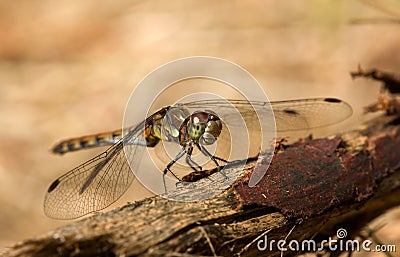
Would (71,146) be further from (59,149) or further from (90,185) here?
(90,185)

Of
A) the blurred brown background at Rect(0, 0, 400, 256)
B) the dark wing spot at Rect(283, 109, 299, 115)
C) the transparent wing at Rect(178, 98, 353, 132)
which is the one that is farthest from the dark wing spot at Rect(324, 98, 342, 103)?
the blurred brown background at Rect(0, 0, 400, 256)

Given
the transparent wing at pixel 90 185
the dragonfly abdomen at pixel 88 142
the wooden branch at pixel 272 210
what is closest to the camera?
the wooden branch at pixel 272 210

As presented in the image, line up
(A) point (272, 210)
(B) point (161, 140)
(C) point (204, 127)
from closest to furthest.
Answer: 1. (A) point (272, 210)
2. (C) point (204, 127)
3. (B) point (161, 140)

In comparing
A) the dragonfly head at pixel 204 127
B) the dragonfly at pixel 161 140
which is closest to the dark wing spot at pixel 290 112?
the dragonfly at pixel 161 140

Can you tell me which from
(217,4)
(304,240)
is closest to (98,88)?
(217,4)

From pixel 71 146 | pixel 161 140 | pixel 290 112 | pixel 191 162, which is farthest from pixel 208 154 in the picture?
pixel 71 146

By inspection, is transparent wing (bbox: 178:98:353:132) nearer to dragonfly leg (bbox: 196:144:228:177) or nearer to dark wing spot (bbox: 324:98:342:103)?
dark wing spot (bbox: 324:98:342:103)

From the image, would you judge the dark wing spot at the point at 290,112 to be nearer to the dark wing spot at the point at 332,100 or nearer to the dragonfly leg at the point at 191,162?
the dark wing spot at the point at 332,100
